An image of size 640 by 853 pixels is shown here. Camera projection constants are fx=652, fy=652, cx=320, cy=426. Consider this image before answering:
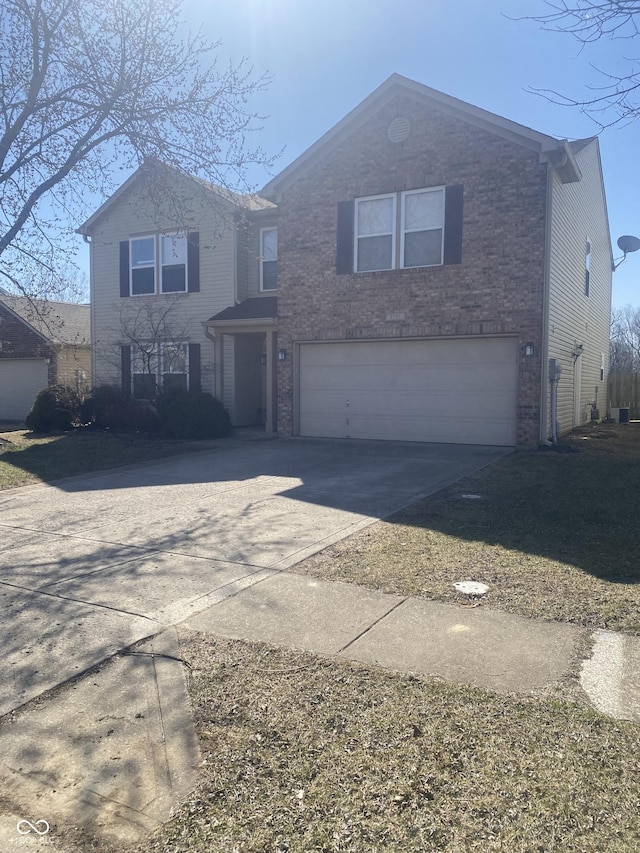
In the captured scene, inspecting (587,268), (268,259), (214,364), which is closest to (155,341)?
(214,364)

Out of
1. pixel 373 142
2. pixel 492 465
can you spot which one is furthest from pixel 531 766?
pixel 373 142

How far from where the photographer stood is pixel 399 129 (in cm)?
1463

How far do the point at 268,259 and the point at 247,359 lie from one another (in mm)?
2956

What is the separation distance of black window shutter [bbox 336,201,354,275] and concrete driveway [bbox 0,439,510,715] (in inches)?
186

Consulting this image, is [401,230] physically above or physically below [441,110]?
below

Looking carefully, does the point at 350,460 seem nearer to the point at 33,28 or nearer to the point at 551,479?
the point at 551,479

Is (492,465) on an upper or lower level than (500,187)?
lower

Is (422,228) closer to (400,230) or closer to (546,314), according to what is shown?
(400,230)

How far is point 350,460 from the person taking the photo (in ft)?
40.9

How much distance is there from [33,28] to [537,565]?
11.2 metres

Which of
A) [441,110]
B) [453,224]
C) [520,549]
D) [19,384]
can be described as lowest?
[520,549]

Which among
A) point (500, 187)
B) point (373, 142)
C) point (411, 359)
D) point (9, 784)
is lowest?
point (9, 784)

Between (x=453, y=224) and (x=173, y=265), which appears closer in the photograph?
(x=453, y=224)

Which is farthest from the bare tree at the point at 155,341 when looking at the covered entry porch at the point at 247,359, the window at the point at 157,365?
the covered entry porch at the point at 247,359
